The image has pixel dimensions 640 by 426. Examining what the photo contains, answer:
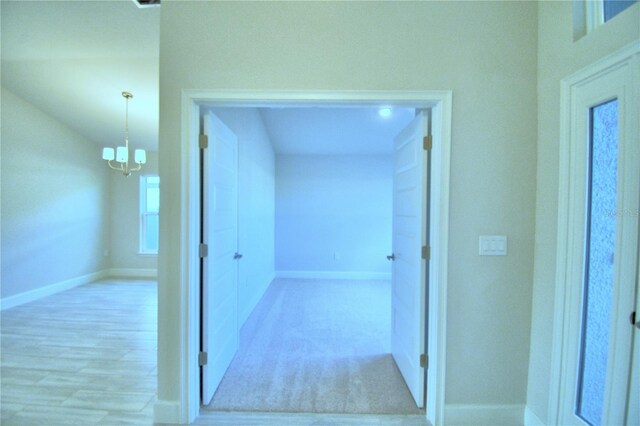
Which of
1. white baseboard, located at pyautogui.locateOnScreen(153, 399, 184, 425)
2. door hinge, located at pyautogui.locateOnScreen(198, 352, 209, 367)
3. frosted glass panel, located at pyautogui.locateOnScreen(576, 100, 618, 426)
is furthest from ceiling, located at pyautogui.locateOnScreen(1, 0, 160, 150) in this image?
frosted glass panel, located at pyautogui.locateOnScreen(576, 100, 618, 426)

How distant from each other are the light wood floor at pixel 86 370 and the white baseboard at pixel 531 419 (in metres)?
0.65

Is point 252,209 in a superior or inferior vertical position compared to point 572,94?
inferior

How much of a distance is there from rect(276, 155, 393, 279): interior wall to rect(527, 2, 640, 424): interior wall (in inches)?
165

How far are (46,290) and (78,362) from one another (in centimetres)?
295

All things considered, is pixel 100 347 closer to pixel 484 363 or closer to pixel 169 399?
pixel 169 399

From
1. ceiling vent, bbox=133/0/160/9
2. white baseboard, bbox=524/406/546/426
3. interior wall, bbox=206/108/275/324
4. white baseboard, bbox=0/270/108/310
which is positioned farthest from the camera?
white baseboard, bbox=0/270/108/310

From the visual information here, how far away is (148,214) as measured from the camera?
6109 millimetres

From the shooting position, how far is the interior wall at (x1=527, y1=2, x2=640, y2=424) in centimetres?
166

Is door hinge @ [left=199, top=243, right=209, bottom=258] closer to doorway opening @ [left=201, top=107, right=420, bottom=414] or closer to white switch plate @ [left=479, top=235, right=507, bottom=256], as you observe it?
doorway opening @ [left=201, top=107, right=420, bottom=414]

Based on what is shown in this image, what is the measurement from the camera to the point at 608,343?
143cm

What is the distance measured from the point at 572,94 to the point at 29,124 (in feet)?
21.1

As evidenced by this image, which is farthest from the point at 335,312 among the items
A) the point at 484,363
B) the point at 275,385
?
the point at 484,363

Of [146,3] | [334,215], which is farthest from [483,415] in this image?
[334,215]

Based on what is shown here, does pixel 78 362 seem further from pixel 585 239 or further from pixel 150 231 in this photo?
pixel 585 239
